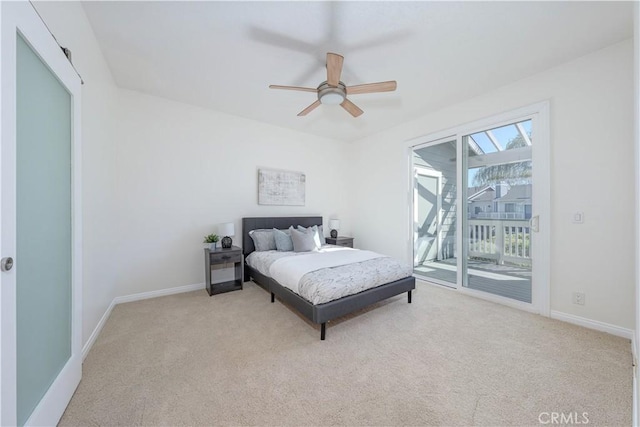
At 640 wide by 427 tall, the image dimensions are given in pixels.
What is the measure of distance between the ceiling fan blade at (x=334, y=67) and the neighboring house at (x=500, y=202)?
255cm

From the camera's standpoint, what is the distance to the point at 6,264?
36.6 inches

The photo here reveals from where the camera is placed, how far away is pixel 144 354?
2.02 metres

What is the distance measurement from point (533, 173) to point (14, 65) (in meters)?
4.24

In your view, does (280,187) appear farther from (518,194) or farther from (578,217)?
(578,217)

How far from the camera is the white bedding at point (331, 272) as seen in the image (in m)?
2.35

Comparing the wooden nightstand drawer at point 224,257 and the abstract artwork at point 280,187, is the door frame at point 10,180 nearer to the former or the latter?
the wooden nightstand drawer at point 224,257

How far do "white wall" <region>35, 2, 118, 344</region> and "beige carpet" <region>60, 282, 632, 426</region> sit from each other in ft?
1.46

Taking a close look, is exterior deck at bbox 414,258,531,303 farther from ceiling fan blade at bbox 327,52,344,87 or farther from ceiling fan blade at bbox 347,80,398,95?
ceiling fan blade at bbox 327,52,344,87

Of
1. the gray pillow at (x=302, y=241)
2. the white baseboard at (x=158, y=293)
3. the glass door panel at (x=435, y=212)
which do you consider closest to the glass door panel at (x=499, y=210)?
the glass door panel at (x=435, y=212)

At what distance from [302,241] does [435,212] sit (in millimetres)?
2325

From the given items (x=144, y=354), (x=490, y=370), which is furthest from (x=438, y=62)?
(x=144, y=354)

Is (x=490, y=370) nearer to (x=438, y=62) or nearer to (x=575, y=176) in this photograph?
(x=575, y=176)

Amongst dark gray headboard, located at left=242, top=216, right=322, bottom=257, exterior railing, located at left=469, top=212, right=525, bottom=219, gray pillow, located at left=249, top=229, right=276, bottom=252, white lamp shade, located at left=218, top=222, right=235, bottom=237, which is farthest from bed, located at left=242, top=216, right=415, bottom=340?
exterior railing, located at left=469, top=212, right=525, bottom=219

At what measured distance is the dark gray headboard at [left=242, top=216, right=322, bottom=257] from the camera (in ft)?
13.2
